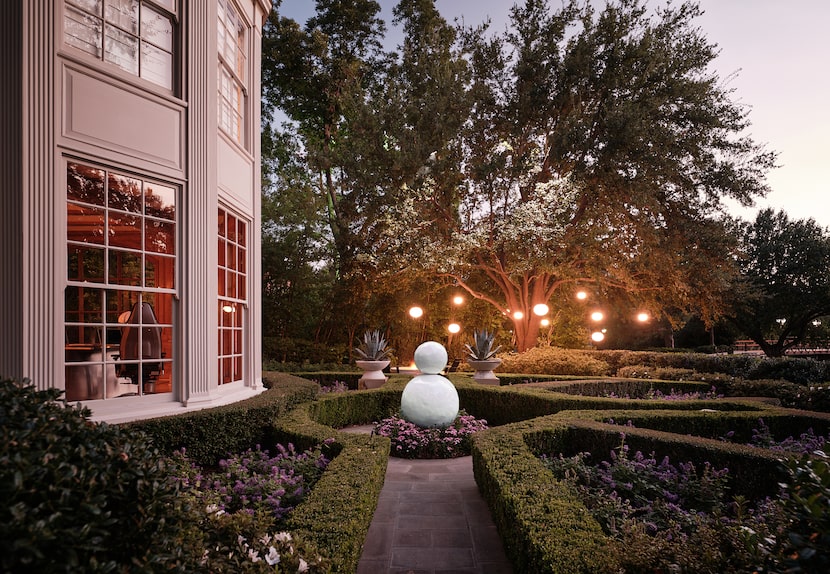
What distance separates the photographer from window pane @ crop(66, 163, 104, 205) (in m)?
5.15

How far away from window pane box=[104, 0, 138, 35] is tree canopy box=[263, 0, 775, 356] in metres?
9.76

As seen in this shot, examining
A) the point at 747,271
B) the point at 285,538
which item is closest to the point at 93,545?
the point at 285,538

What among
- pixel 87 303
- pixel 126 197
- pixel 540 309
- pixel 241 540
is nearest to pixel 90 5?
pixel 126 197

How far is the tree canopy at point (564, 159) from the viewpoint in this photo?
13797 millimetres

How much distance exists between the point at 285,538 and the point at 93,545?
1.34m

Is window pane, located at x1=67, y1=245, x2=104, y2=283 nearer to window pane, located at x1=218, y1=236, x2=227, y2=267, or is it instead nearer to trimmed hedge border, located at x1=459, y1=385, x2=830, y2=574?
window pane, located at x1=218, y1=236, x2=227, y2=267

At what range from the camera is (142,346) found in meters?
5.66

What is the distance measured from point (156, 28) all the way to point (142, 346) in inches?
149

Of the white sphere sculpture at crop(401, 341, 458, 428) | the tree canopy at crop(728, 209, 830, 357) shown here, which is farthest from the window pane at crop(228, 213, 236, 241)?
the tree canopy at crop(728, 209, 830, 357)

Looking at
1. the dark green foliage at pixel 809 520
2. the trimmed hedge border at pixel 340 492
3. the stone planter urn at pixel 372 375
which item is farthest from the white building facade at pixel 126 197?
the dark green foliage at pixel 809 520

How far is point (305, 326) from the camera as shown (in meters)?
19.7

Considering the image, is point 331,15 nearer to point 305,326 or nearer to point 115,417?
point 305,326

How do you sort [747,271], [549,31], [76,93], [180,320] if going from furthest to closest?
1. [747,271]
2. [549,31]
3. [180,320]
4. [76,93]

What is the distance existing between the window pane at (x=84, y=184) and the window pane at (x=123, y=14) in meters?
1.67
